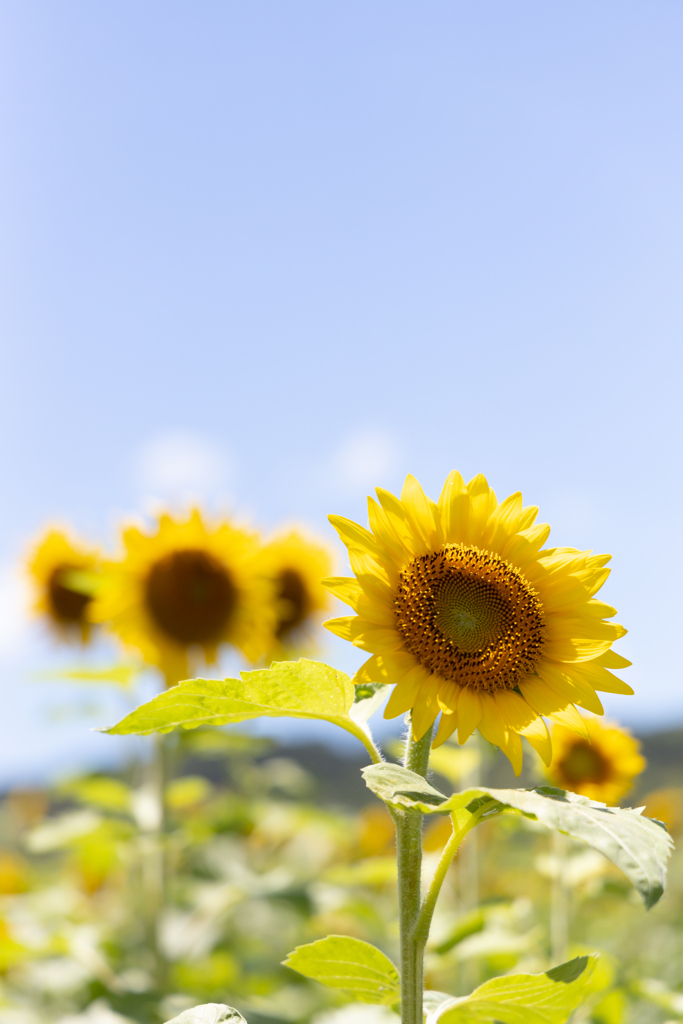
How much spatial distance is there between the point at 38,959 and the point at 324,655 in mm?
1980

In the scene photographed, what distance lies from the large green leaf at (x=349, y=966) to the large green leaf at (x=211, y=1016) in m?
0.09

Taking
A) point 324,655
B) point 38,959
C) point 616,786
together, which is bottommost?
point 38,959

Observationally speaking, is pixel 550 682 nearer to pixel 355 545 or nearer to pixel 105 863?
pixel 355 545

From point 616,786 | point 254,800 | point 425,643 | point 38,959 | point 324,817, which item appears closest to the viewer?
point 425,643

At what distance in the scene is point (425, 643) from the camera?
48.9 inches

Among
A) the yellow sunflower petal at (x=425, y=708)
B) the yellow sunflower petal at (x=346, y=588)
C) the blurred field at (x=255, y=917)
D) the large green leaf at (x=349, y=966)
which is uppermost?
the yellow sunflower petal at (x=346, y=588)

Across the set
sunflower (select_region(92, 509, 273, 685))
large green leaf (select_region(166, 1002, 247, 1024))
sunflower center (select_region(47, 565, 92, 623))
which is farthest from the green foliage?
large green leaf (select_region(166, 1002, 247, 1024))

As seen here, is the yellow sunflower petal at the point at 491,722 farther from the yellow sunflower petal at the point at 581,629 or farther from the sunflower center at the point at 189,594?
the sunflower center at the point at 189,594

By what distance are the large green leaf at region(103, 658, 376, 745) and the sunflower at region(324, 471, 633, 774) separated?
9 centimetres

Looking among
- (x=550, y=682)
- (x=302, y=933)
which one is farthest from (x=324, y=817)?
(x=550, y=682)

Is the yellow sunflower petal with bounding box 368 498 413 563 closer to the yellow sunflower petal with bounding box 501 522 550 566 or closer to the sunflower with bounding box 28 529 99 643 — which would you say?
the yellow sunflower petal with bounding box 501 522 550 566

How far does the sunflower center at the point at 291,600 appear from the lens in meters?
4.67

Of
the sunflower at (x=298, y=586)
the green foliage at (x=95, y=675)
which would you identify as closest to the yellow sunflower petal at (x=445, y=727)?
the green foliage at (x=95, y=675)

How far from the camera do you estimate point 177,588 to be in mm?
3635
